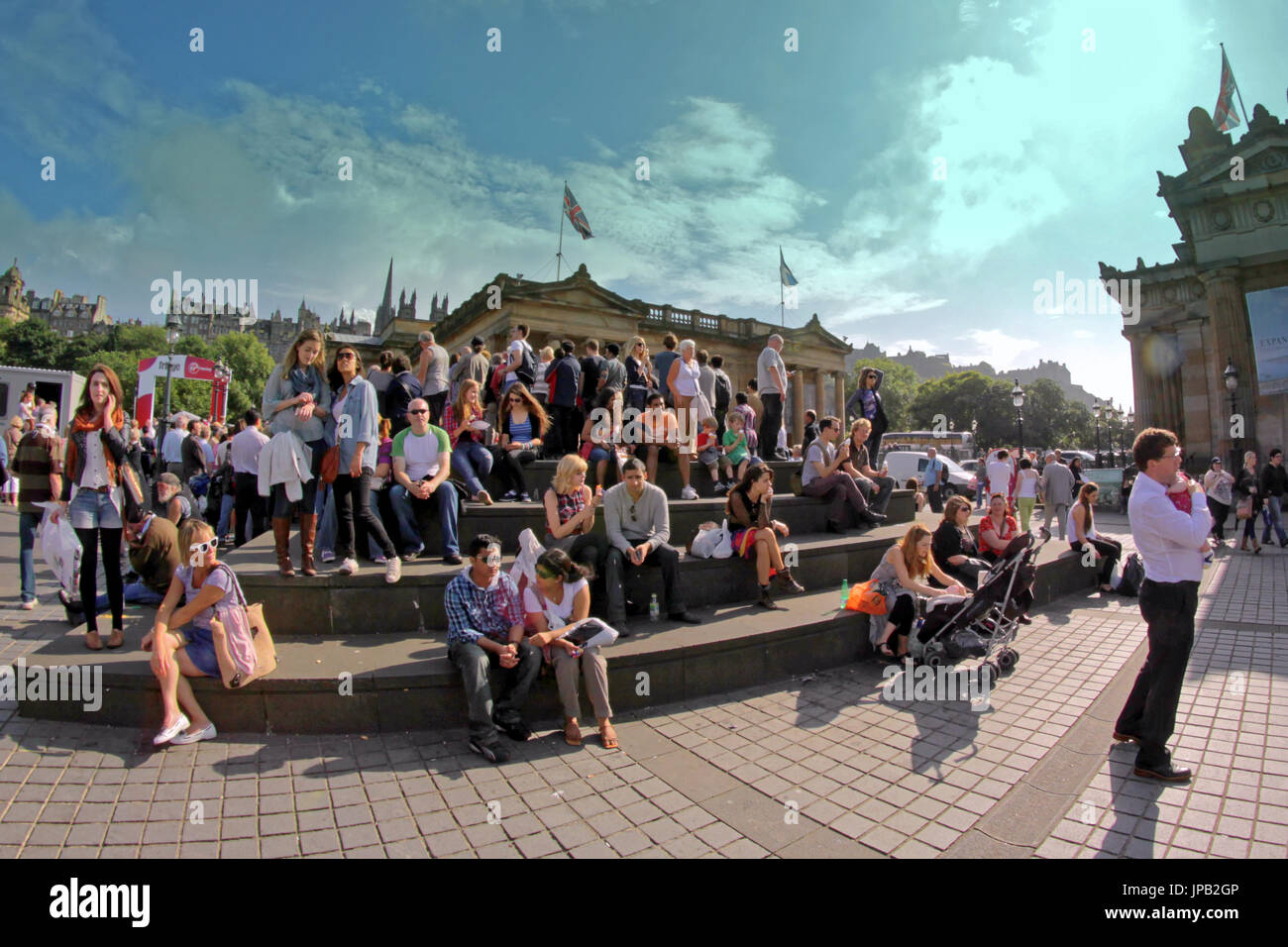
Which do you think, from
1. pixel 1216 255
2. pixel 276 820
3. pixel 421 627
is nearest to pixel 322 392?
pixel 421 627

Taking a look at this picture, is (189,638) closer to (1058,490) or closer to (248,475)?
(248,475)

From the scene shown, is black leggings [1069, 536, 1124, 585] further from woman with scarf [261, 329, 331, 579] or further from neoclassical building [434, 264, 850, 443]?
neoclassical building [434, 264, 850, 443]

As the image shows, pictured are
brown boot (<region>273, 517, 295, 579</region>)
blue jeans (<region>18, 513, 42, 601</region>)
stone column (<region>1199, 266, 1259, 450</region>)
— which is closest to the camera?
brown boot (<region>273, 517, 295, 579</region>)

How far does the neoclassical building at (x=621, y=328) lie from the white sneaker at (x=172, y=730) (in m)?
27.2

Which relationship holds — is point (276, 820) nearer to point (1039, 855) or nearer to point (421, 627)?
point (421, 627)

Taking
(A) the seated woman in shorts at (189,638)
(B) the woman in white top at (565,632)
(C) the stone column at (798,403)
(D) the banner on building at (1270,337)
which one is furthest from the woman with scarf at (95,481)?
(C) the stone column at (798,403)

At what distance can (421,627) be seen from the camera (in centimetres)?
554

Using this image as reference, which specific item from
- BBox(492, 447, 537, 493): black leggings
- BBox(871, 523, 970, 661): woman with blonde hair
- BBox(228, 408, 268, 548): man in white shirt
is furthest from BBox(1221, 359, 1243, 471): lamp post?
BBox(228, 408, 268, 548): man in white shirt

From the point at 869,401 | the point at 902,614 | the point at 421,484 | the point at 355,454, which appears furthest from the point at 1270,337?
the point at 355,454

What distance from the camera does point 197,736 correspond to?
4.12 meters

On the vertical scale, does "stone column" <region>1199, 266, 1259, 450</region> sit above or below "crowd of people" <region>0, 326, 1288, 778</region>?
above

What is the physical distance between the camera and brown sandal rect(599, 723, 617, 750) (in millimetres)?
4285

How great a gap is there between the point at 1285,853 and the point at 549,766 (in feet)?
13.0

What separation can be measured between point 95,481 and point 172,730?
258 cm
